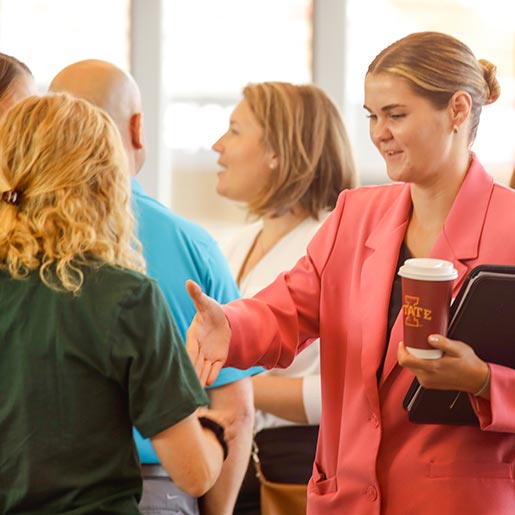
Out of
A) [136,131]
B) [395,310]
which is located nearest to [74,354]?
[395,310]

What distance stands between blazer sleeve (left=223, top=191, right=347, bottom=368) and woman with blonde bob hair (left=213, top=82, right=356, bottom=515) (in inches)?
26.7

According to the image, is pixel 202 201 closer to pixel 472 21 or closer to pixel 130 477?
pixel 472 21

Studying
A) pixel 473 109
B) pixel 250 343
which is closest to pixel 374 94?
pixel 473 109

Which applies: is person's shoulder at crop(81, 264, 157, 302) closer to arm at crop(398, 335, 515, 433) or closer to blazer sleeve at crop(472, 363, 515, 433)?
arm at crop(398, 335, 515, 433)

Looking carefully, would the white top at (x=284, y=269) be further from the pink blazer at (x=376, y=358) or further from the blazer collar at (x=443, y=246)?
the blazer collar at (x=443, y=246)

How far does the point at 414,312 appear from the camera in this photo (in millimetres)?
1544

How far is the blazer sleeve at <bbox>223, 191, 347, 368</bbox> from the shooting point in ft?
6.08

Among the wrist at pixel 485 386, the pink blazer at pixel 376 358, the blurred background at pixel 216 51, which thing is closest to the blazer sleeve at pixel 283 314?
the pink blazer at pixel 376 358

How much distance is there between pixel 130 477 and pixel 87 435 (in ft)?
0.33

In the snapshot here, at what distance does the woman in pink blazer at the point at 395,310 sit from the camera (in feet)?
5.72

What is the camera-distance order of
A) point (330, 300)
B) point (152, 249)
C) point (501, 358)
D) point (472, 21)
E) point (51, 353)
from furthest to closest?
point (472, 21), point (152, 249), point (330, 300), point (501, 358), point (51, 353)

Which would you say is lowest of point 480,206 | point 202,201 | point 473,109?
point 202,201

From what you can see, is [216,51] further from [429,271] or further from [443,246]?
[429,271]

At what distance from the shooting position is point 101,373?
1.53 metres
